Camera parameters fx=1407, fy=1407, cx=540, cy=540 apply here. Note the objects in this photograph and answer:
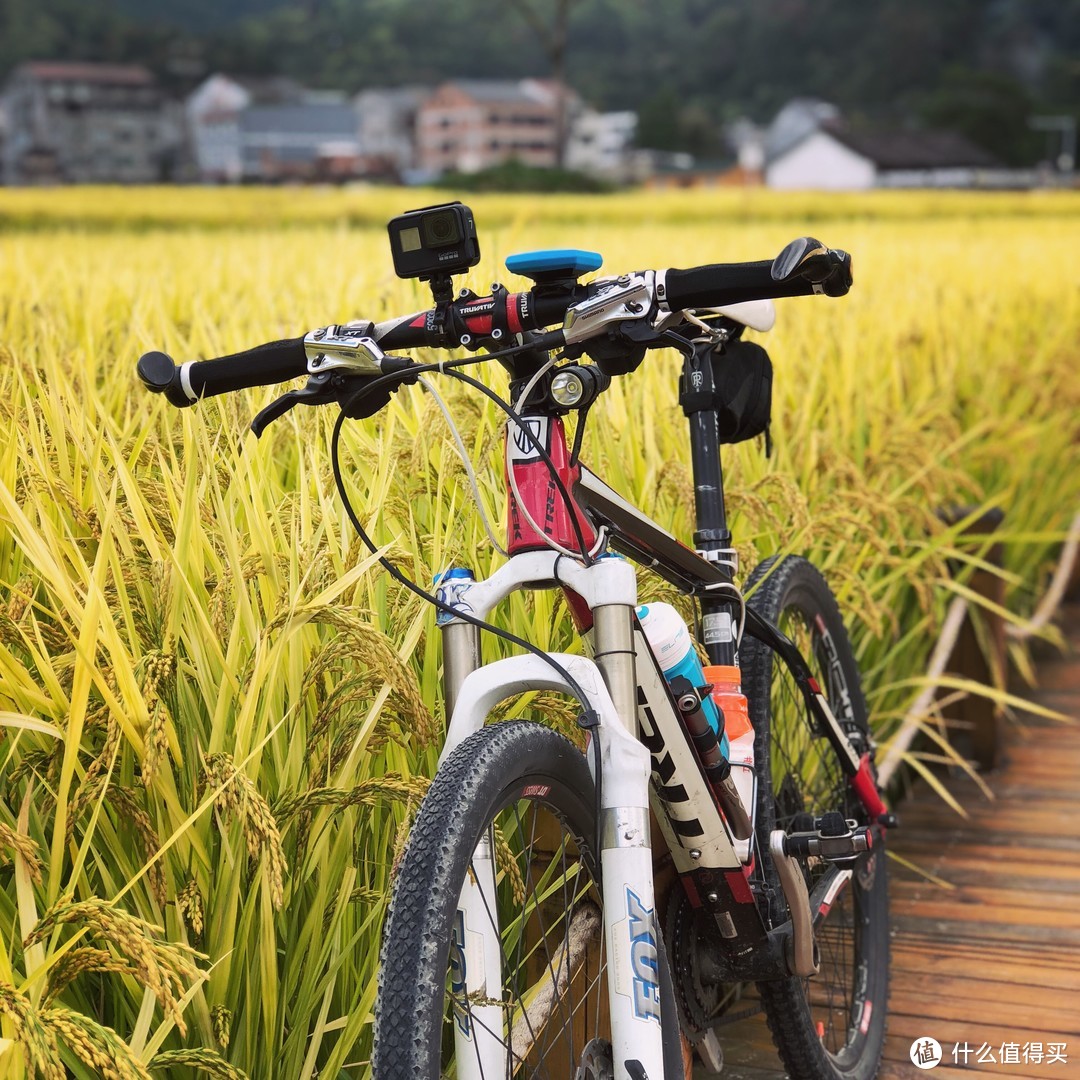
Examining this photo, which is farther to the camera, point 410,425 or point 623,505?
point 410,425

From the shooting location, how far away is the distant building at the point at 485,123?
102 m

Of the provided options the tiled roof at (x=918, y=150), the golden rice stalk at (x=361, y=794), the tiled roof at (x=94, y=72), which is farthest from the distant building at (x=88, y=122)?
the golden rice stalk at (x=361, y=794)

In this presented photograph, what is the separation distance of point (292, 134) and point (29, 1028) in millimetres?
104677

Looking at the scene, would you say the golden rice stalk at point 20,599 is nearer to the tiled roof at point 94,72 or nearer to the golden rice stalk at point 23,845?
the golden rice stalk at point 23,845

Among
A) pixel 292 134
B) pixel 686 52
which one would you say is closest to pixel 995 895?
pixel 292 134

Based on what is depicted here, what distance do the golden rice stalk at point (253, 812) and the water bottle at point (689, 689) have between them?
0.51 meters

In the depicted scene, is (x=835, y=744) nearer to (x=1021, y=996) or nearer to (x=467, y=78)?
(x=1021, y=996)

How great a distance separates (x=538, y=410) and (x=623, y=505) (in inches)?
8.3

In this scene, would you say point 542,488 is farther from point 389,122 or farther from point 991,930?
point 389,122

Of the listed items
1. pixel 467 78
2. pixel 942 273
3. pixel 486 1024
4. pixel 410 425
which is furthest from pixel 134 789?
pixel 467 78

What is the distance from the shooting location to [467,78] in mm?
111062

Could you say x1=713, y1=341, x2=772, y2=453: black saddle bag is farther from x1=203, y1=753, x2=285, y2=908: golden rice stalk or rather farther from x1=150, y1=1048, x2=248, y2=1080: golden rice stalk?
x1=150, y1=1048, x2=248, y2=1080: golden rice stalk

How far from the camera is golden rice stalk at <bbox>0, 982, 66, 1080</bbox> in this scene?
101cm

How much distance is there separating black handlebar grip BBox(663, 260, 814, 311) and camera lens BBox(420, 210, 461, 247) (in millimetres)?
199
